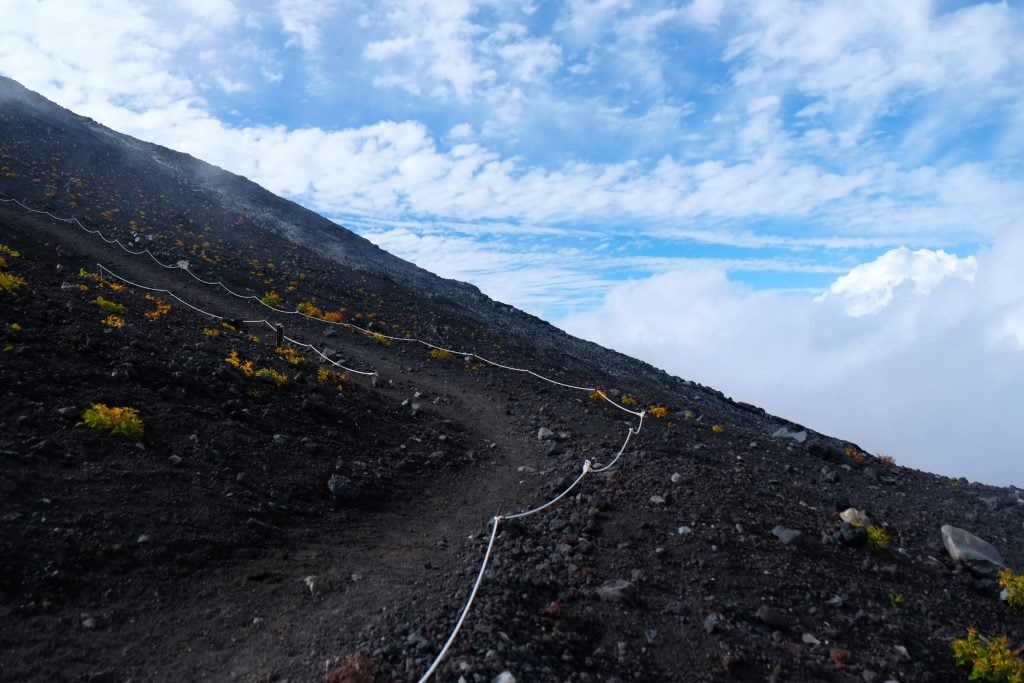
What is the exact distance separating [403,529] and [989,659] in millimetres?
7231

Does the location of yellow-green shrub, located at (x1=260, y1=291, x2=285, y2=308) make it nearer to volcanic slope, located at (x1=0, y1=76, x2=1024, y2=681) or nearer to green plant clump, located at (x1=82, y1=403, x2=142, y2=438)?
volcanic slope, located at (x1=0, y1=76, x2=1024, y2=681)

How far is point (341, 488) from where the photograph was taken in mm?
9188

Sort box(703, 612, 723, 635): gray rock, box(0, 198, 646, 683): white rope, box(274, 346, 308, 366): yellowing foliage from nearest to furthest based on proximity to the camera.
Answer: box(0, 198, 646, 683): white rope, box(703, 612, 723, 635): gray rock, box(274, 346, 308, 366): yellowing foliage

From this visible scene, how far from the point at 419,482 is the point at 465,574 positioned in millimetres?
3507

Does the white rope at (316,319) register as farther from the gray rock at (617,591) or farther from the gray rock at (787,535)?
the gray rock at (617,591)

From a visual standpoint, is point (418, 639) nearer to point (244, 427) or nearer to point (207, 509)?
point (207, 509)

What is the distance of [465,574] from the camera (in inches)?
280

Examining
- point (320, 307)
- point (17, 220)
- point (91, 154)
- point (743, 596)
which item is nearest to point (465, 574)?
point (743, 596)

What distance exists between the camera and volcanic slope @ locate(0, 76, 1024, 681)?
580 centimetres

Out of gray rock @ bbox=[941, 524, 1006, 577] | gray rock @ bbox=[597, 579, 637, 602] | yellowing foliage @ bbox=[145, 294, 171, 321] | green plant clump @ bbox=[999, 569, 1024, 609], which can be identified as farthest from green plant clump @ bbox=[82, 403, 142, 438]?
gray rock @ bbox=[941, 524, 1006, 577]

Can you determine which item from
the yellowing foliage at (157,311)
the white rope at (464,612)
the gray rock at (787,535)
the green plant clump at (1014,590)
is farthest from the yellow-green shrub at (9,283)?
the green plant clump at (1014,590)

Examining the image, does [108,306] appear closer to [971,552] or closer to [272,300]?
[272,300]

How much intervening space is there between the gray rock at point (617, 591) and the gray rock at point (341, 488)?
4187 mm

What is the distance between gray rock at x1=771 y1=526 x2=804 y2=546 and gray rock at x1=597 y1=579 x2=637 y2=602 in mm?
2946
